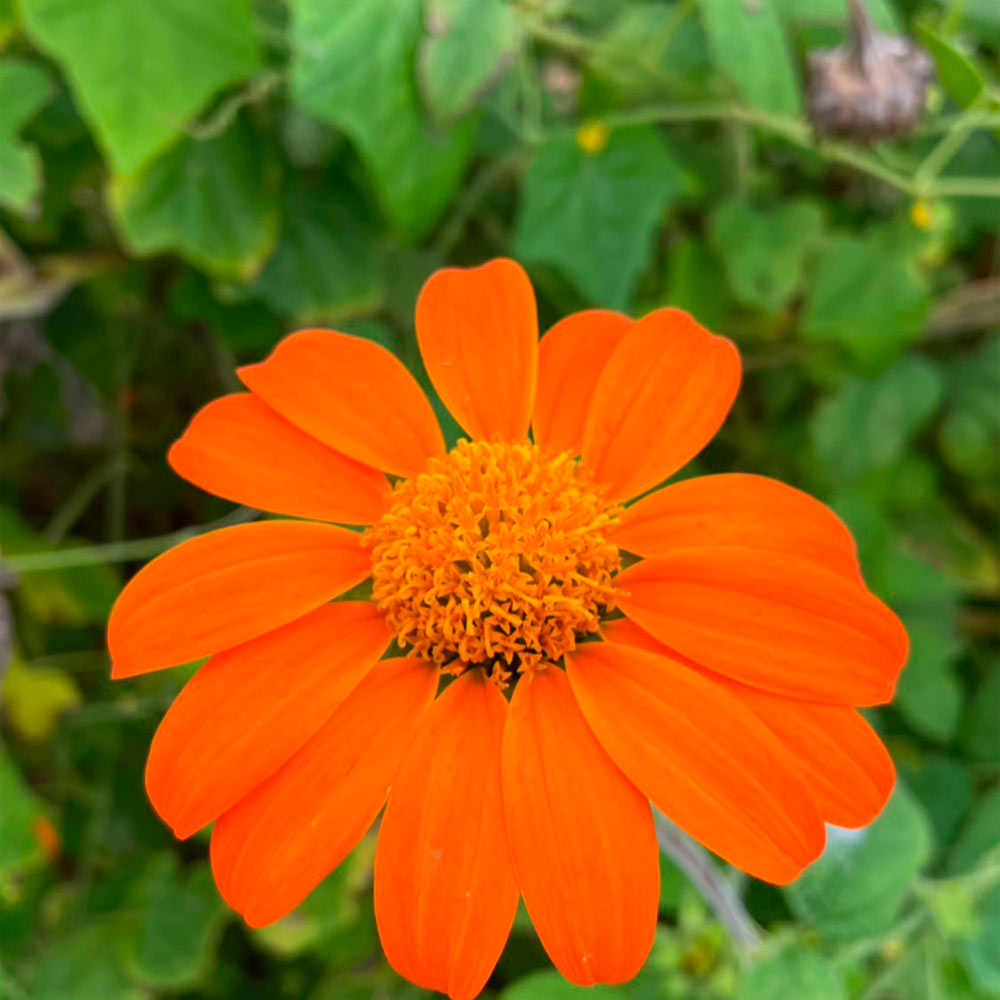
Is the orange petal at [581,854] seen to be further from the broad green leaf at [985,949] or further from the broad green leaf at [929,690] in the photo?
the broad green leaf at [929,690]

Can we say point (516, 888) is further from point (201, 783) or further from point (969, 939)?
point (969, 939)

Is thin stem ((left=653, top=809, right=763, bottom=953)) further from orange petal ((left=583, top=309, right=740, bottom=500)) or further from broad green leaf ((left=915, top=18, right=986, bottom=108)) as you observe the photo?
broad green leaf ((left=915, top=18, right=986, bottom=108))

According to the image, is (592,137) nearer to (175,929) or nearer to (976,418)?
(976,418)

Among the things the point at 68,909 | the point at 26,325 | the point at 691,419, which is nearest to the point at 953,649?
the point at 691,419

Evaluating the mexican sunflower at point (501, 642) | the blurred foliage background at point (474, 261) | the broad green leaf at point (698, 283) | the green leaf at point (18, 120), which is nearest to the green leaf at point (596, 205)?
the blurred foliage background at point (474, 261)

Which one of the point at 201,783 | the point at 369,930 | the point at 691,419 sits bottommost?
the point at 369,930

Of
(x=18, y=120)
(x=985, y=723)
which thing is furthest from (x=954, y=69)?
(x=18, y=120)
